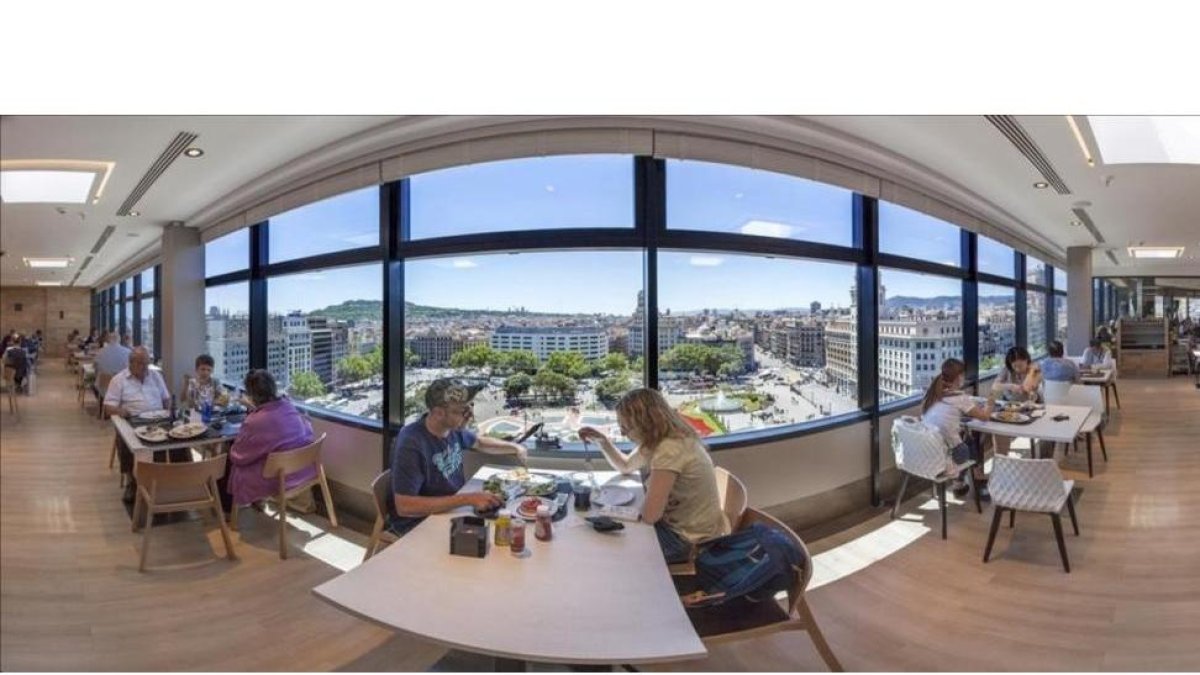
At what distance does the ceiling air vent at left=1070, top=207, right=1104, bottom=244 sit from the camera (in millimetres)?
1314

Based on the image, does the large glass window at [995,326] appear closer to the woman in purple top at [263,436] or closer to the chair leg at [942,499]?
the chair leg at [942,499]

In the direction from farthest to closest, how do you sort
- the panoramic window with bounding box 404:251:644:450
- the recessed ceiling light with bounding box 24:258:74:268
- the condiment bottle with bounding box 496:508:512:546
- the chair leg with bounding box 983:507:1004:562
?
the condiment bottle with bounding box 496:508:512:546
the chair leg with bounding box 983:507:1004:562
the panoramic window with bounding box 404:251:644:450
the recessed ceiling light with bounding box 24:258:74:268

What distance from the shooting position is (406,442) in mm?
1123

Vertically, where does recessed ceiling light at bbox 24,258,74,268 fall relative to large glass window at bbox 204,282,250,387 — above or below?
above

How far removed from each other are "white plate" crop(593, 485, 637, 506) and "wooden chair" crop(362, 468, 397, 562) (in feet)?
1.83

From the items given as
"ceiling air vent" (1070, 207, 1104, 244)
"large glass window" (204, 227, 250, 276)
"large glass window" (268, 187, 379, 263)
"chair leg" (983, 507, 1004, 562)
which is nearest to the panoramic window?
"large glass window" (268, 187, 379, 263)

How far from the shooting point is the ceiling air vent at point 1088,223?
131 centimetres

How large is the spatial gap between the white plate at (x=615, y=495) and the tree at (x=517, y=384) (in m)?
0.43

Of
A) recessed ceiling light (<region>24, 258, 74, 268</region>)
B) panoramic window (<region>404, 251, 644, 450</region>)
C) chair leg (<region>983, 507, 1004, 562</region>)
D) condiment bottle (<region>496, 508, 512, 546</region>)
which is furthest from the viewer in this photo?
condiment bottle (<region>496, 508, 512, 546</region>)

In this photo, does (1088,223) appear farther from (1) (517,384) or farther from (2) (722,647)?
(1) (517,384)

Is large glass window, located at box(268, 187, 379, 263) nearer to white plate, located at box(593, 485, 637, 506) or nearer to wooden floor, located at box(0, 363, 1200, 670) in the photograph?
wooden floor, located at box(0, 363, 1200, 670)

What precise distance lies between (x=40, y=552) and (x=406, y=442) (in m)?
0.77

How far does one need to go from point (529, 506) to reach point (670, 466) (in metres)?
0.44
